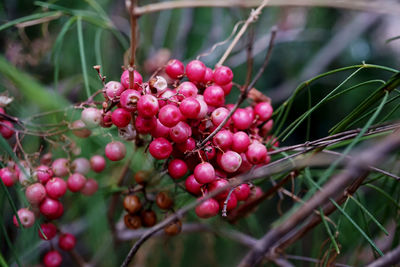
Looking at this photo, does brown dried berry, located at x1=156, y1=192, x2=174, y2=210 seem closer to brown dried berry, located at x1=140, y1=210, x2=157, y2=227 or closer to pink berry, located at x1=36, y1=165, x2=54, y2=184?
brown dried berry, located at x1=140, y1=210, x2=157, y2=227

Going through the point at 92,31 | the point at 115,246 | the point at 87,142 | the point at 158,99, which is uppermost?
the point at 158,99

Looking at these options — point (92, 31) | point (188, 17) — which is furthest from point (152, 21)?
point (92, 31)

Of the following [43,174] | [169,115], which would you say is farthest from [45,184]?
[169,115]

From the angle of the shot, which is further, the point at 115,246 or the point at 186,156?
the point at 115,246

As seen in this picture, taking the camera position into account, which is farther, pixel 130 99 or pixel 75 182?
pixel 75 182

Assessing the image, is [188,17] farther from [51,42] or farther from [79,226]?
[79,226]

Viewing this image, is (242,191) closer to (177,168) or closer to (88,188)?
(177,168)
